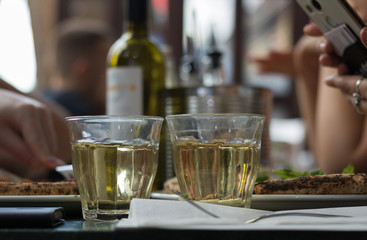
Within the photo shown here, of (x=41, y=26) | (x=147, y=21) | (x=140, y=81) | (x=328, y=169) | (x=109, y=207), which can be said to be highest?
(x=41, y=26)

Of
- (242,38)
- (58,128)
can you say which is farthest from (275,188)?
(242,38)

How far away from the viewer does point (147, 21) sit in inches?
39.5

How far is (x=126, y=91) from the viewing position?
91 cm

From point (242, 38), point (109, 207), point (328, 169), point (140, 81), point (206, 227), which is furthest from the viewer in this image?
point (242, 38)

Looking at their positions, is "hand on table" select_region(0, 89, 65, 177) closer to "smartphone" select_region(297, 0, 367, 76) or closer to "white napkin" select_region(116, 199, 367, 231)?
"white napkin" select_region(116, 199, 367, 231)

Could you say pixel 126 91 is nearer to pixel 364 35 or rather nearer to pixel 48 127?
pixel 48 127

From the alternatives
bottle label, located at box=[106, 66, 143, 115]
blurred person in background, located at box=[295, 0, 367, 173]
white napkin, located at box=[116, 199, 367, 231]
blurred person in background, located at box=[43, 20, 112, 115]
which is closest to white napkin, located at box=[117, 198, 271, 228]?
→ white napkin, located at box=[116, 199, 367, 231]

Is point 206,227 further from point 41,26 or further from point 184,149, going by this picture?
point 41,26

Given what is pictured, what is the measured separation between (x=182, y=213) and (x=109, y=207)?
0.12 metres

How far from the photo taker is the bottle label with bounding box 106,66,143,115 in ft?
2.99

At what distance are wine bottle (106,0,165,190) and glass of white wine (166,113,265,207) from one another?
368mm

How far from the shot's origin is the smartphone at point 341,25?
0.65 meters

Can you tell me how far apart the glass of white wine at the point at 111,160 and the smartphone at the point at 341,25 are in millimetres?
323

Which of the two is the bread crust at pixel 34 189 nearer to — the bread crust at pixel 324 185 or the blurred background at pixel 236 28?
the bread crust at pixel 324 185
